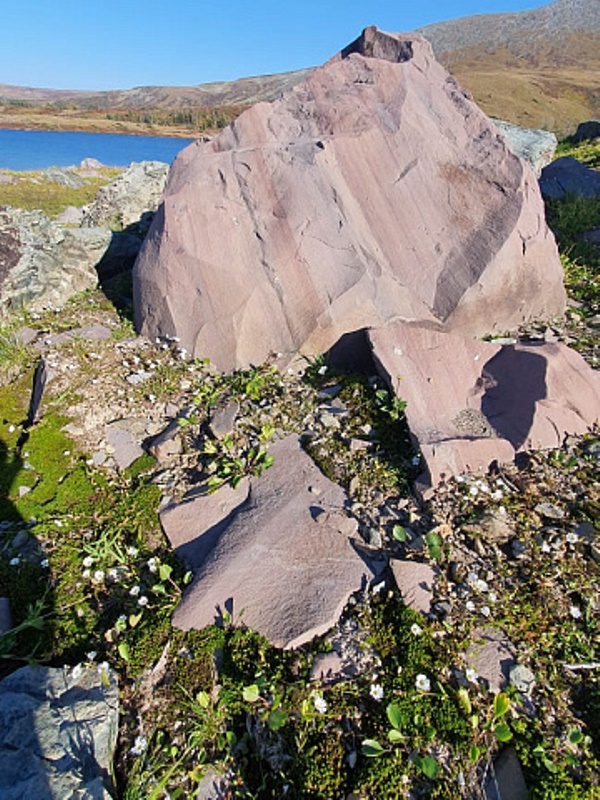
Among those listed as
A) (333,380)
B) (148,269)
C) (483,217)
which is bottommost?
(333,380)

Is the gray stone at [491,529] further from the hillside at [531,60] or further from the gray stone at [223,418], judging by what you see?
the hillside at [531,60]

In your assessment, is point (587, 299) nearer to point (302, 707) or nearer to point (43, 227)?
point (302, 707)

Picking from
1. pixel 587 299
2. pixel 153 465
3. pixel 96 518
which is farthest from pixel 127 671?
pixel 587 299

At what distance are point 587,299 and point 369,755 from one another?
21.2 ft

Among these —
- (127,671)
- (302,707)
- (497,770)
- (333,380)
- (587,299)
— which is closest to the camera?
(497,770)

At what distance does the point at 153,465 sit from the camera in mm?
4285

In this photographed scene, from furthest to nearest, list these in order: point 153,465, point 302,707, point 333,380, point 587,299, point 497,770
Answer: point 587,299, point 333,380, point 153,465, point 302,707, point 497,770

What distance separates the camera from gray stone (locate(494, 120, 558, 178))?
13.6 meters

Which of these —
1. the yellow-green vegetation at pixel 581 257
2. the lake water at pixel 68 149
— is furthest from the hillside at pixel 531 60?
the yellow-green vegetation at pixel 581 257

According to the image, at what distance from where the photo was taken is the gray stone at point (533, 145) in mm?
13609

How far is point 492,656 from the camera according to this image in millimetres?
2736

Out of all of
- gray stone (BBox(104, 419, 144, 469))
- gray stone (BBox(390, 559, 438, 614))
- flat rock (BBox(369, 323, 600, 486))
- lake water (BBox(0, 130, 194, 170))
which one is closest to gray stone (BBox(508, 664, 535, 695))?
gray stone (BBox(390, 559, 438, 614))

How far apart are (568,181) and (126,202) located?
10.2 m

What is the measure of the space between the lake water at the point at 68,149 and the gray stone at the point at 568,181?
24597mm
